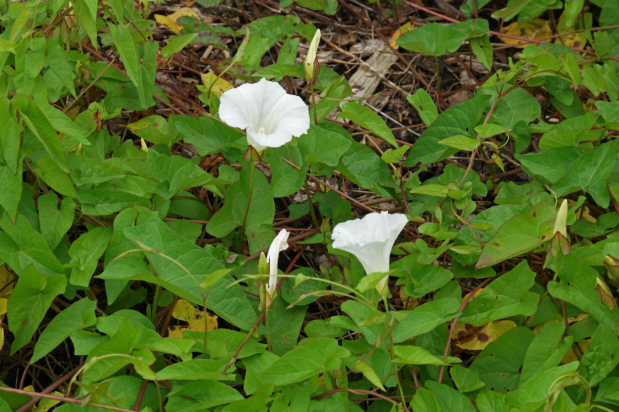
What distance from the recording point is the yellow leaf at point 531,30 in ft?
9.62

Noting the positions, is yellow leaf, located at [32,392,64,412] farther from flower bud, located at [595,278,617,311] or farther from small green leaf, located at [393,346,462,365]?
flower bud, located at [595,278,617,311]

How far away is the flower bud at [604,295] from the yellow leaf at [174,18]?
7.81 feet

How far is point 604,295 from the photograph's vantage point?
144 cm

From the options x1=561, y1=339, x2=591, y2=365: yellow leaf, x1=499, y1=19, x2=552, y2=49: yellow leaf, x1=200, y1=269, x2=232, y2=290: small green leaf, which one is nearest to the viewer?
x1=200, y1=269, x2=232, y2=290: small green leaf

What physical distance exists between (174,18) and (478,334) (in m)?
2.31

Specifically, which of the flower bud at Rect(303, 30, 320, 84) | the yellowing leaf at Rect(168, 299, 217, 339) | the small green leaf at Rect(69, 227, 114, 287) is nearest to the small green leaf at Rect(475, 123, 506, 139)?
the flower bud at Rect(303, 30, 320, 84)

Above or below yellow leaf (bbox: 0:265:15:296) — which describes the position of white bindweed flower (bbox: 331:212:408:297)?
above

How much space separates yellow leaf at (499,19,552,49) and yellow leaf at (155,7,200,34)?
179 centimetres

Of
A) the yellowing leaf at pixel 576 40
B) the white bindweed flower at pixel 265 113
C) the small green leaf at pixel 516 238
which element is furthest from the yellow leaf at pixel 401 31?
the small green leaf at pixel 516 238

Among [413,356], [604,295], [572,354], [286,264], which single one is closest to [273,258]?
[413,356]

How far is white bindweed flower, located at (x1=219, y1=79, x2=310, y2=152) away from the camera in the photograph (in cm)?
→ 158

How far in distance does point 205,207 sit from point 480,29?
1.61 m

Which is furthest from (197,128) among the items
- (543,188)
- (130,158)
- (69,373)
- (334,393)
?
(543,188)

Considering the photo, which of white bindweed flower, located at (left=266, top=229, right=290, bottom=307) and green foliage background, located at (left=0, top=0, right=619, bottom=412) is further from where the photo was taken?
white bindweed flower, located at (left=266, top=229, right=290, bottom=307)
